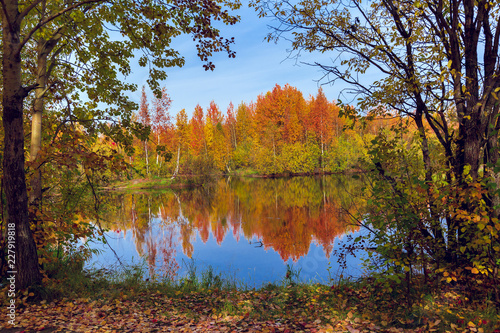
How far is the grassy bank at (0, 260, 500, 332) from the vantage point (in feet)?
14.1

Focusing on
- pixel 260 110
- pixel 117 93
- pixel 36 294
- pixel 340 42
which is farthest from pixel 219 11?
pixel 260 110

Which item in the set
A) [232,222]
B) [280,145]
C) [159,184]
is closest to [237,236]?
[232,222]

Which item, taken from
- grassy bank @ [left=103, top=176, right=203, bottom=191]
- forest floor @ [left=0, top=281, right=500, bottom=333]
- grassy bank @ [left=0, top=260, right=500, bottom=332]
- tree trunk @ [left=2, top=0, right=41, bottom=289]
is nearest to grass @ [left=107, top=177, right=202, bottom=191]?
grassy bank @ [left=103, top=176, right=203, bottom=191]

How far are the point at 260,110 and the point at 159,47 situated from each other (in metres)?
42.9

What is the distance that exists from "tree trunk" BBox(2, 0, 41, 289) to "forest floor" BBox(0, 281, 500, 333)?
2.47ft

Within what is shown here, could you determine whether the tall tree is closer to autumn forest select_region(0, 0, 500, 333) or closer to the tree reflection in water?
the tree reflection in water

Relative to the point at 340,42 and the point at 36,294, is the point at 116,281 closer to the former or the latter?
the point at 36,294

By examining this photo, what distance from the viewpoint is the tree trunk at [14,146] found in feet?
16.5

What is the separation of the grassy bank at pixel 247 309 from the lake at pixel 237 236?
1.18 metres

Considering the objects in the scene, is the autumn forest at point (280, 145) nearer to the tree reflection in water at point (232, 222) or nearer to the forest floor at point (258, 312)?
the tree reflection in water at point (232, 222)

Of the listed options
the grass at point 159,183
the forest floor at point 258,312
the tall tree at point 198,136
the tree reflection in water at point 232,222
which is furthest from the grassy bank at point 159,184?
the forest floor at point 258,312

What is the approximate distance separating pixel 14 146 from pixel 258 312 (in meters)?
5.11

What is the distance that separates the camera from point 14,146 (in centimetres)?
504

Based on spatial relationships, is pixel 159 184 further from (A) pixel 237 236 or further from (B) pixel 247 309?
(B) pixel 247 309
